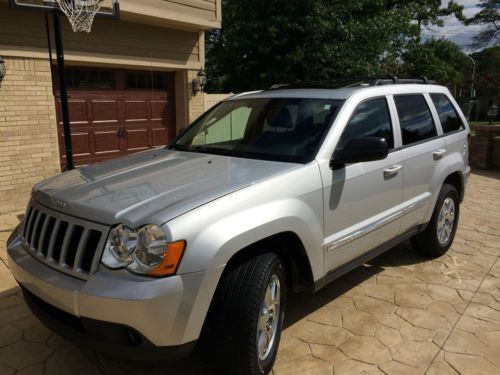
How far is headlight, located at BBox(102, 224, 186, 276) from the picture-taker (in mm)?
2314

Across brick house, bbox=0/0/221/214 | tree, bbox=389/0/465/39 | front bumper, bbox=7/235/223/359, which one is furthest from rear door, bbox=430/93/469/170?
tree, bbox=389/0/465/39

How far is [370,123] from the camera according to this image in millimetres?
3828

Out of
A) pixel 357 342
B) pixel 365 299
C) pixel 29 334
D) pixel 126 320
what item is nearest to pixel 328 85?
pixel 365 299

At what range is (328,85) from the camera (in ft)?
13.7

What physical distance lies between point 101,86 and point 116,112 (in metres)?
0.54

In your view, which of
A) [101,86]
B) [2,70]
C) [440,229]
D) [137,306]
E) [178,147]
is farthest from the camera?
[101,86]

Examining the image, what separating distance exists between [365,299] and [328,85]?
1.89m

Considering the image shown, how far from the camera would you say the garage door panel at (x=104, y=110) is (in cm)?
849

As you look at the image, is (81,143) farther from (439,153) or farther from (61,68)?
(439,153)

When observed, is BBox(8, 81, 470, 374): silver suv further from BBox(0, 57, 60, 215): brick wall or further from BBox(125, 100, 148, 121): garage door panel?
BBox(125, 100, 148, 121): garage door panel

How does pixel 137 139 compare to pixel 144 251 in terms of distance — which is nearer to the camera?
pixel 144 251

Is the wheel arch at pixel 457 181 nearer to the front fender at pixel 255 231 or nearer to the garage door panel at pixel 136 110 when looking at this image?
the front fender at pixel 255 231

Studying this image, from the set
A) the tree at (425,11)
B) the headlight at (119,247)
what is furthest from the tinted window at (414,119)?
the tree at (425,11)

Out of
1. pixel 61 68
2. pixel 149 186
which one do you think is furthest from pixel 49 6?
pixel 149 186
